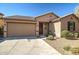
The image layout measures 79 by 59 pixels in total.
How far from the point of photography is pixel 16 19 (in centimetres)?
689

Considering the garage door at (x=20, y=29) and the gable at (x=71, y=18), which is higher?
the gable at (x=71, y=18)

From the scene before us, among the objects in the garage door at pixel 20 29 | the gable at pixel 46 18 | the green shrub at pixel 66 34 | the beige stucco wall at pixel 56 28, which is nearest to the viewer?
the green shrub at pixel 66 34

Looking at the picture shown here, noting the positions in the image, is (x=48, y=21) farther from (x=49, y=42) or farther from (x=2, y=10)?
(x=2, y=10)

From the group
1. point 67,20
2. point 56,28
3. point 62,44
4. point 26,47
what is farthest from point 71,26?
point 26,47

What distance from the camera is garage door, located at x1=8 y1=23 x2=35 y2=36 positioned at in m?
→ 6.48

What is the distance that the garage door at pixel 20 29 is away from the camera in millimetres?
6477

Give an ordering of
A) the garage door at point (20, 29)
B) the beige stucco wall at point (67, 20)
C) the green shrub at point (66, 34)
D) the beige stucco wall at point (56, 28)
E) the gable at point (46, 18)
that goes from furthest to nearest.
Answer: the garage door at point (20, 29) → the gable at point (46, 18) → the beige stucco wall at point (56, 28) → the beige stucco wall at point (67, 20) → the green shrub at point (66, 34)

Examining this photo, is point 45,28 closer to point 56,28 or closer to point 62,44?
point 56,28

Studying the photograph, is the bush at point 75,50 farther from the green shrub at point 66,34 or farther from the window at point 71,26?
the window at point 71,26

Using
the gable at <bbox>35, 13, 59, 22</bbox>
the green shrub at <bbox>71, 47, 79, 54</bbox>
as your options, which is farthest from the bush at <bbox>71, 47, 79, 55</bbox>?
the gable at <bbox>35, 13, 59, 22</bbox>

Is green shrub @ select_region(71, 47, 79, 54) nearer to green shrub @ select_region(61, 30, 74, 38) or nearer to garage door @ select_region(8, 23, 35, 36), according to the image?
green shrub @ select_region(61, 30, 74, 38)

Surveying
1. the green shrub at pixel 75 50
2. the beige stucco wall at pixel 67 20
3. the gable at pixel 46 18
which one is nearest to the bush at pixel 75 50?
the green shrub at pixel 75 50
